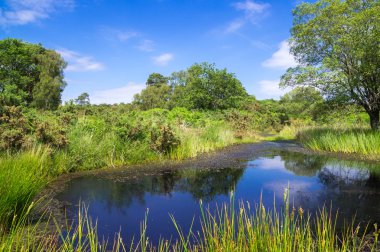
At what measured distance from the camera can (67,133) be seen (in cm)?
1158

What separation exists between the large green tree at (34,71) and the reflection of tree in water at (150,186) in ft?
119

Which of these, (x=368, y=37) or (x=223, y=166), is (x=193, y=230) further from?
(x=368, y=37)

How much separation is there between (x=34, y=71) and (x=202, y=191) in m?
45.4

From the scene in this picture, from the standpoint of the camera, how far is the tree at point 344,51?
1399cm

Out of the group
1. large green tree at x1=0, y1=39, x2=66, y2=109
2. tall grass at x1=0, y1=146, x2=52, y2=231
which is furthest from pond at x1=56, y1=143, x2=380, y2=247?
large green tree at x1=0, y1=39, x2=66, y2=109

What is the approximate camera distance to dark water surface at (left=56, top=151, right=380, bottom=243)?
625cm

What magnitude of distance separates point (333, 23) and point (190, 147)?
10271 millimetres

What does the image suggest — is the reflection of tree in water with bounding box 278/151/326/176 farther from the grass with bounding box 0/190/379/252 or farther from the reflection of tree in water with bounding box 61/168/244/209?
the grass with bounding box 0/190/379/252

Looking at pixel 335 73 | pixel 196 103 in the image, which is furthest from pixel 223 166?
pixel 196 103

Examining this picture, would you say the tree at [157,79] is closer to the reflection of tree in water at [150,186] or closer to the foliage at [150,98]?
the foliage at [150,98]

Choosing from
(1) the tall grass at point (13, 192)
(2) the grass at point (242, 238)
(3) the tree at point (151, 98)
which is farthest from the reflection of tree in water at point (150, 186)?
(3) the tree at point (151, 98)

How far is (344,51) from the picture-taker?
604 inches

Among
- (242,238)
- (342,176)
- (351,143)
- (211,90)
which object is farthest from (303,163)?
(211,90)

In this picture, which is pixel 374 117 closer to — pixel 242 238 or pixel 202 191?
pixel 202 191
